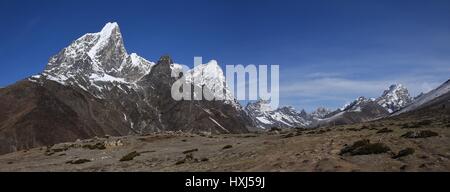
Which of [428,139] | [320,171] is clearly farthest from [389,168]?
[428,139]

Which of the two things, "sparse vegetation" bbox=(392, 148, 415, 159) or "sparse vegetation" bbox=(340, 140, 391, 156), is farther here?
"sparse vegetation" bbox=(340, 140, 391, 156)

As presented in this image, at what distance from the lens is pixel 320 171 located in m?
27.7

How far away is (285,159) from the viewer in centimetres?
3416

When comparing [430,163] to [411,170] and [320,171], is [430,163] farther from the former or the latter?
[320,171]

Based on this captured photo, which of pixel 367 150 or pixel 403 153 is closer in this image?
pixel 403 153

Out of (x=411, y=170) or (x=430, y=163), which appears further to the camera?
(x=430, y=163)

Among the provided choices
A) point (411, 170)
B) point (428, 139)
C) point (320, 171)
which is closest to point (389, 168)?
point (411, 170)

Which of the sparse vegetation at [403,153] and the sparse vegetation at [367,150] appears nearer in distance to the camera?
the sparse vegetation at [403,153]
